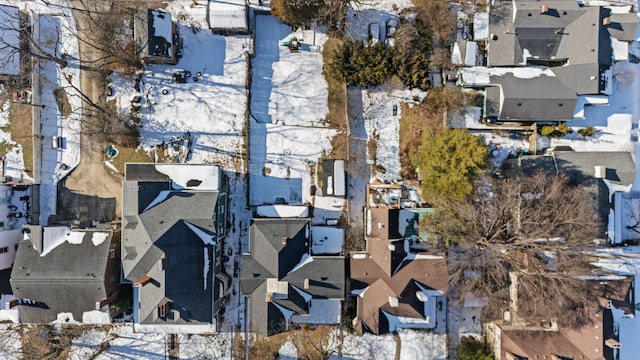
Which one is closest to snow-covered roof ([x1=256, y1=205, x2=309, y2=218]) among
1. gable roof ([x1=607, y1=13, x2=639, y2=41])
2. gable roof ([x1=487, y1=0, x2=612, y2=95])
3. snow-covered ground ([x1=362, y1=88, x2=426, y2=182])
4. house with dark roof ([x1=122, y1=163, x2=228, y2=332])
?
house with dark roof ([x1=122, y1=163, x2=228, y2=332])

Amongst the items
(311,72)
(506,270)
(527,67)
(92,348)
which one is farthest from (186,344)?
(527,67)

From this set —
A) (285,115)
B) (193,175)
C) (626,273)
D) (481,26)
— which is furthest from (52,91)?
Result: (626,273)

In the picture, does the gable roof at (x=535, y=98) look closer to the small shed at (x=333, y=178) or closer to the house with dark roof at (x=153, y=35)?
the small shed at (x=333, y=178)

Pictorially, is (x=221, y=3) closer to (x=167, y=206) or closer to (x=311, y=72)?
(x=311, y=72)

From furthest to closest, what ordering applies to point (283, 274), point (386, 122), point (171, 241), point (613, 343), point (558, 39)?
point (386, 122), point (558, 39), point (283, 274), point (613, 343), point (171, 241)

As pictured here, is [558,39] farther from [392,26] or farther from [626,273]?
[626,273]

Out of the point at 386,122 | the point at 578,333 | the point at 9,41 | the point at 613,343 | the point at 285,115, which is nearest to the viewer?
the point at 613,343

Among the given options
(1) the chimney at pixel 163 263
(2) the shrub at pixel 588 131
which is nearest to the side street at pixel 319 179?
(2) the shrub at pixel 588 131
